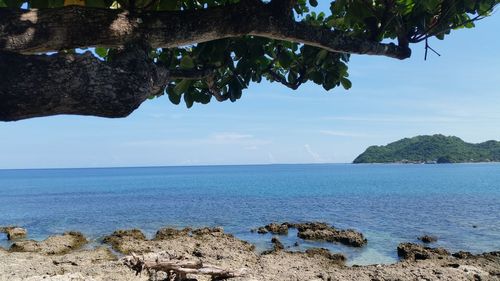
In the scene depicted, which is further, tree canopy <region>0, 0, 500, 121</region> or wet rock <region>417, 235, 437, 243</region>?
wet rock <region>417, 235, 437, 243</region>

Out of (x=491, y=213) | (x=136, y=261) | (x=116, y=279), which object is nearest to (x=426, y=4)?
(x=136, y=261)

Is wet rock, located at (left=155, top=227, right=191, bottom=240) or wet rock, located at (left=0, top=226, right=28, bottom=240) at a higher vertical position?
wet rock, located at (left=155, top=227, right=191, bottom=240)

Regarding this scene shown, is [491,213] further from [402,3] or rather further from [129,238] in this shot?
[402,3]

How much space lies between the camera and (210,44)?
420 cm

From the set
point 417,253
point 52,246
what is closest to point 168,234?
point 52,246

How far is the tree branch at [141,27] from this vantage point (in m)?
2.56

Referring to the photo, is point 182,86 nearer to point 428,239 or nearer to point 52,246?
point 52,246

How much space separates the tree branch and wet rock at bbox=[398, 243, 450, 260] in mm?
16364

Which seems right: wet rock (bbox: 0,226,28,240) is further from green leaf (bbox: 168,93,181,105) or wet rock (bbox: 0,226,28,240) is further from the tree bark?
the tree bark

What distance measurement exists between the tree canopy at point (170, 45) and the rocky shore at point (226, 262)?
7096mm

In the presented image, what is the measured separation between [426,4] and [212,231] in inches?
831

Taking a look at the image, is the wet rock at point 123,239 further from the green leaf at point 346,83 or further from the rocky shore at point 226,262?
the green leaf at point 346,83

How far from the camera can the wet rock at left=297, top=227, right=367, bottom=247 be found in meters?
21.9

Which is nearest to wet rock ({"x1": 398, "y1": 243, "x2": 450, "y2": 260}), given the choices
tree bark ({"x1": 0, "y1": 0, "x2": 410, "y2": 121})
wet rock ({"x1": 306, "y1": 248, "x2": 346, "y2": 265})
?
wet rock ({"x1": 306, "y1": 248, "x2": 346, "y2": 265})
